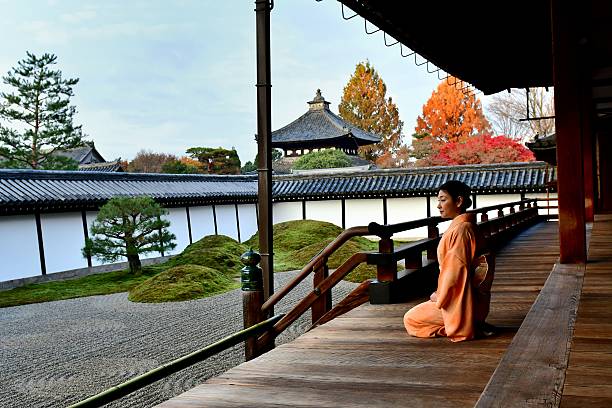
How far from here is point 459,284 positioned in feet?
12.3

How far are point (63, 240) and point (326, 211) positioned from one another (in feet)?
43.4

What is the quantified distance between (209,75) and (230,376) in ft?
203

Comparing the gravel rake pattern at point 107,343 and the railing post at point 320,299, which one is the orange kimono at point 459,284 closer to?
the railing post at point 320,299

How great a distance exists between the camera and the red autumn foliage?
36.1 metres

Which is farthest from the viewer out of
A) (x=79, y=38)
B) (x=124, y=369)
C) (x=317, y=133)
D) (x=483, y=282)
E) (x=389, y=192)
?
(x=79, y=38)

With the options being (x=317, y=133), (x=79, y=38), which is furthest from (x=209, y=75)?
(x=317, y=133)

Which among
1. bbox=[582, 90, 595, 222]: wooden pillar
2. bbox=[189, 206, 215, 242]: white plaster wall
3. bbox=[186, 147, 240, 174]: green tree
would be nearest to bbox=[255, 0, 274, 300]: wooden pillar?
bbox=[582, 90, 595, 222]: wooden pillar

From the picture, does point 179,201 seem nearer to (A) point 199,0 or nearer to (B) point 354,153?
(B) point 354,153

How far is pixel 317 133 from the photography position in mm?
45938

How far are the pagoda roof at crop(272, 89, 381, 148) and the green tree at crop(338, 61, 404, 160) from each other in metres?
2.84

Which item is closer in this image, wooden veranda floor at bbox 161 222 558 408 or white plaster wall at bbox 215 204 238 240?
wooden veranda floor at bbox 161 222 558 408

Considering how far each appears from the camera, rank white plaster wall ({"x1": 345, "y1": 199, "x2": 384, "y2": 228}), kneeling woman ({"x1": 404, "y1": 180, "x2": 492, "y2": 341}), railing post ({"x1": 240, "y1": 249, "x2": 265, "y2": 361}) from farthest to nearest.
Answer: white plaster wall ({"x1": 345, "y1": 199, "x2": 384, "y2": 228})
railing post ({"x1": 240, "y1": 249, "x2": 265, "y2": 361})
kneeling woman ({"x1": 404, "y1": 180, "x2": 492, "y2": 341})

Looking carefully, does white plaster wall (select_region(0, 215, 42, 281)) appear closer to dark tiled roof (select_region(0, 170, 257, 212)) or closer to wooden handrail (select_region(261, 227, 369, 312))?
dark tiled roof (select_region(0, 170, 257, 212))

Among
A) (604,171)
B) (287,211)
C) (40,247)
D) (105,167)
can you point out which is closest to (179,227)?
(40,247)
